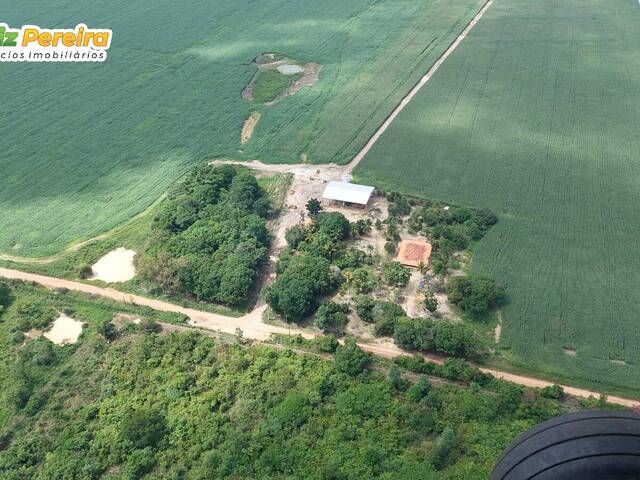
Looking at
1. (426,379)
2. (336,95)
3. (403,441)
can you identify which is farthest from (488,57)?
(403,441)

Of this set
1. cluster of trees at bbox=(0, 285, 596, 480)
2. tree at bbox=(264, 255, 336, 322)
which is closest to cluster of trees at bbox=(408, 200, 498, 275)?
tree at bbox=(264, 255, 336, 322)

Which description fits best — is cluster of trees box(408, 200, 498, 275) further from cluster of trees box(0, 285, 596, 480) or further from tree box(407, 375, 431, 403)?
tree box(407, 375, 431, 403)

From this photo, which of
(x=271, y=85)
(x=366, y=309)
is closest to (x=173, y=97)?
(x=271, y=85)

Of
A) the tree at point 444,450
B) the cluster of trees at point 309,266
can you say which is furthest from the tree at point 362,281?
the tree at point 444,450

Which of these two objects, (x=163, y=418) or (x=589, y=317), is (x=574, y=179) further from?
(x=163, y=418)

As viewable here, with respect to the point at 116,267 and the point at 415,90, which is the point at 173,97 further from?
the point at 415,90

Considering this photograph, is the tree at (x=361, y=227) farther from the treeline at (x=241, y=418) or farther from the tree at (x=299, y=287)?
the treeline at (x=241, y=418)
